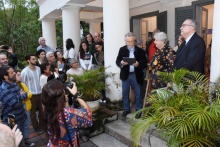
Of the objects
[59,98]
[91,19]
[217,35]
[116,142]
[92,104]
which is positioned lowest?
[116,142]

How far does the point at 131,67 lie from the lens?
12.8ft

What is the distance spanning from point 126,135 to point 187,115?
1.76 metres

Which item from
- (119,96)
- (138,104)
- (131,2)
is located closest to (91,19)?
(131,2)

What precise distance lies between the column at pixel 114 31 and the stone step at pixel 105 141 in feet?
3.42

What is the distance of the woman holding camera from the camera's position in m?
1.91

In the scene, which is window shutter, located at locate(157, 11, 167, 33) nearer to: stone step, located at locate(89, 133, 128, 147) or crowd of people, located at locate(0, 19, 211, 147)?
crowd of people, located at locate(0, 19, 211, 147)

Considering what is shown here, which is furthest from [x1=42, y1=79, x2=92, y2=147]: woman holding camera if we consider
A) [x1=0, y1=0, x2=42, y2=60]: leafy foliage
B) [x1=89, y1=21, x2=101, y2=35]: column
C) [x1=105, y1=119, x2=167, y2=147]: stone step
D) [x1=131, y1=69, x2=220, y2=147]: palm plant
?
[x1=0, y1=0, x2=42, y2=60]: leafy foliage

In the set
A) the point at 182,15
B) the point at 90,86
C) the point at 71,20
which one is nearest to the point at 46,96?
the point at 90,86

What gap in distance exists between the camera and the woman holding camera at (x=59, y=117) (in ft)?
6.26

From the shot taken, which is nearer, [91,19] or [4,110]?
[4,110]

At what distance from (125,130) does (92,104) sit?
0.90m

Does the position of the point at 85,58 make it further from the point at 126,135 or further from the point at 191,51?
the point at 191,51

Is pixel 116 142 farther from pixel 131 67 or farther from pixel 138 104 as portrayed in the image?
pixel 131 67

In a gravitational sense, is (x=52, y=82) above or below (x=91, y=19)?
below
